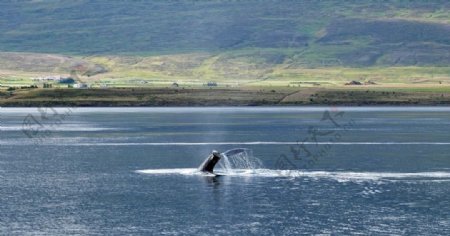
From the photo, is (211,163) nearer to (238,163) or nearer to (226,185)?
(238,163)

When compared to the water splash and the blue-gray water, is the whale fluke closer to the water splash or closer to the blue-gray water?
the blue-gray water

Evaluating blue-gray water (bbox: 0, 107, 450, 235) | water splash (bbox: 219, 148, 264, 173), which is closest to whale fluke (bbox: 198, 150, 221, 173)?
blue-gray water (bbox: 0, 107, 450, 235)

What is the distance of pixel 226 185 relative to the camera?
82.6 metres

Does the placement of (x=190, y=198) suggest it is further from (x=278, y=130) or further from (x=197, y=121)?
(x=197, y=121)

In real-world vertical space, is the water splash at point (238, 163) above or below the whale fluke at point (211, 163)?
below

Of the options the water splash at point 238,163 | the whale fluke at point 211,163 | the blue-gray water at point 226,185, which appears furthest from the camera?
the water splash at point 238,163

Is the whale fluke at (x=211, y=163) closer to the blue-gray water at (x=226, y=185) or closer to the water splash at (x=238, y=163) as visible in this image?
the blue-gray water at (x=226, y=185)

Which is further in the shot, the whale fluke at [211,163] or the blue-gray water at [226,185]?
the whale fluke at [211,163]

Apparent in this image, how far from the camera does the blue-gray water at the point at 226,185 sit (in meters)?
64.2

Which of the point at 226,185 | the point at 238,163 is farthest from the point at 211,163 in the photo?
the point at 226,185

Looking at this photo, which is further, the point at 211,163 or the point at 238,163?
the point at 238,163

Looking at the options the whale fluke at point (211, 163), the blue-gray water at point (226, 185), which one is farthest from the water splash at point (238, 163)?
the blue-gray water at point (226, 185)

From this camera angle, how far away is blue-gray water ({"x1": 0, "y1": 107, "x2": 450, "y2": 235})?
64.2 m

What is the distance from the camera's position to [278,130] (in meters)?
154
